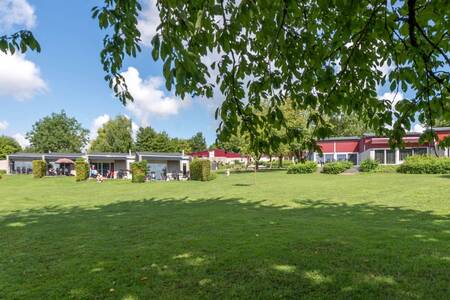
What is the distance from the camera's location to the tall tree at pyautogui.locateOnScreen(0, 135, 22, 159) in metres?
73.7

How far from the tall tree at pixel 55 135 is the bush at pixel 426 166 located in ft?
Result: 212

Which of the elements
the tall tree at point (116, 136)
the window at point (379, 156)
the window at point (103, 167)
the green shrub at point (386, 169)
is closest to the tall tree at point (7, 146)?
the tall tree at point (116, 136)

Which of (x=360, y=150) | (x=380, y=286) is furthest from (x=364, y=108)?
(x=360, y=150)

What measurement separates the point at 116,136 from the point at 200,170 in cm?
4199

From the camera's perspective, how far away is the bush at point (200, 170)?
32.9 metres

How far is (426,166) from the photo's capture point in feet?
100

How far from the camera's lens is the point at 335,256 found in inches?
227

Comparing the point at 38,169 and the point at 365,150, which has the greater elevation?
the point at 365,150

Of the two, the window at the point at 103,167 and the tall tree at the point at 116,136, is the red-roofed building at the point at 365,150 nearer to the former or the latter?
the window at the point at 103,167

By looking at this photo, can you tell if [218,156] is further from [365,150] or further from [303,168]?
[303,168]

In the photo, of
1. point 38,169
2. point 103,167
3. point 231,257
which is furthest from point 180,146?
point 231,257

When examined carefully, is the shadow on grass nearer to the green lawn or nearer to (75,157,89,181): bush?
the green lawn

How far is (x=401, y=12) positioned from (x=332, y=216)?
713 cm

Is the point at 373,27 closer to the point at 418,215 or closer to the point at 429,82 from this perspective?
the point at 429,82
